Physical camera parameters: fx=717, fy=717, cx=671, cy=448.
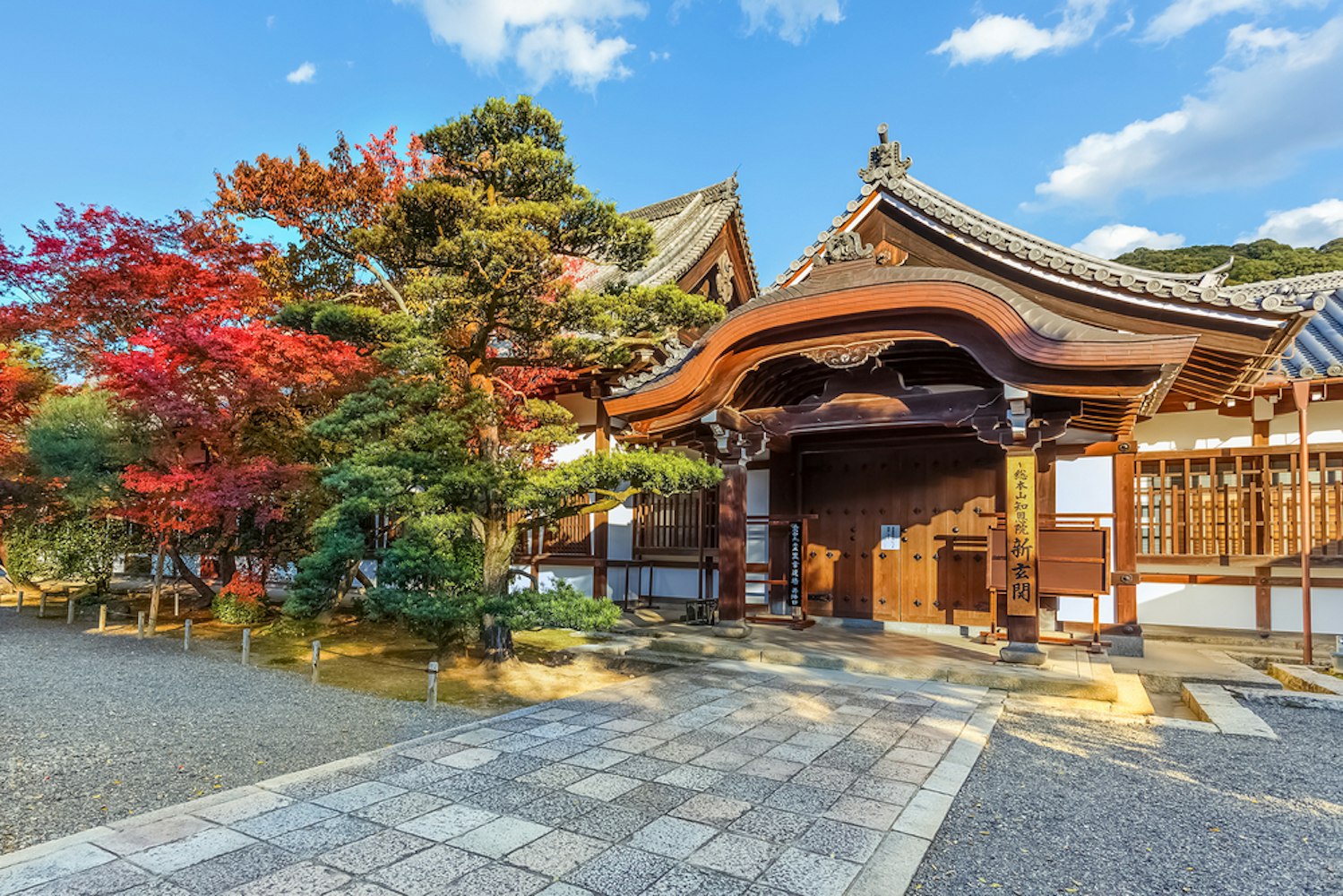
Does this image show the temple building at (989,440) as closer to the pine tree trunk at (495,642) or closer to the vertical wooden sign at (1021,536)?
the vertical wooden sign at (1021,536)

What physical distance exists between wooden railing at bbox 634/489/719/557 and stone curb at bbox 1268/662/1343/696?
22.9 feet

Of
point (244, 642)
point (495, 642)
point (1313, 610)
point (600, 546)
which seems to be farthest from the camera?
point (600, 546)

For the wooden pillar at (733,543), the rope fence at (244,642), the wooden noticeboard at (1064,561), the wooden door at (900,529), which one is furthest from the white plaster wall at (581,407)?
the wooden noticeboard at (1064,561)

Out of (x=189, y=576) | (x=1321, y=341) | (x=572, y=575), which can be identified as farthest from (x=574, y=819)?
(x=1321, y=341)

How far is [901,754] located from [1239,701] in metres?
4.13

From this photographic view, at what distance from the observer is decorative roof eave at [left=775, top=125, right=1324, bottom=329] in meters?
7.01

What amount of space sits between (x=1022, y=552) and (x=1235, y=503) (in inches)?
153

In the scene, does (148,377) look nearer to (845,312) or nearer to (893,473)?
(845,312)

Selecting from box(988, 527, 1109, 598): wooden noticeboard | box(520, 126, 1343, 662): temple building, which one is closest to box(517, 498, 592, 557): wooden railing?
box(520, 126, 1343, 662): temple building

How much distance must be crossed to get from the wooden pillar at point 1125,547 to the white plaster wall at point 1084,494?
0.08m

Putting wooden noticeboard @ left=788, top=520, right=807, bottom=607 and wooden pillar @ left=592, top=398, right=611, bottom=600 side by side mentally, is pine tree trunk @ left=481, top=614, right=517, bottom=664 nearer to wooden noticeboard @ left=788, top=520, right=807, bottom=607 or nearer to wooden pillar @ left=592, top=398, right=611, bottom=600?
wooden pillar @ left=592, top=398, right=611, bottom=600

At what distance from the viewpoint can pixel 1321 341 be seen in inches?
360

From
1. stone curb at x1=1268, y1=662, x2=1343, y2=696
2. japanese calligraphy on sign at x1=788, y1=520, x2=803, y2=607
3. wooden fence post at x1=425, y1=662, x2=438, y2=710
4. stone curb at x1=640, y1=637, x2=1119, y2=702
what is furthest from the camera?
japanese calligraphy on sign at x1=788, y1=520, x2=803, y2=607

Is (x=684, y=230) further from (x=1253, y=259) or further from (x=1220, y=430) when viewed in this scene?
(x=1253, y=259)
